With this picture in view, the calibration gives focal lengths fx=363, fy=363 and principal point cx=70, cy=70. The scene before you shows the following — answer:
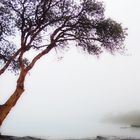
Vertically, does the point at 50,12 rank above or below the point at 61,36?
above

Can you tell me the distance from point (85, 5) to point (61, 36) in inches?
170

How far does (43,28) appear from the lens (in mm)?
37500

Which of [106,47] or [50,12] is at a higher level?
[50,12]

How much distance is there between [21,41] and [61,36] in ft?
14.1

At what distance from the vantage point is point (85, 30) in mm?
38375

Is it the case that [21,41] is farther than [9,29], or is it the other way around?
[9,29]

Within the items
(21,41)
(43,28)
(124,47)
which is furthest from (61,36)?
(124,47)

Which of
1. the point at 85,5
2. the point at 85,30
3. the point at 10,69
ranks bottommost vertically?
the point at 10,69

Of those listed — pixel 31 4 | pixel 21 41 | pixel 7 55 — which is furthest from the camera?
pixel 7 55

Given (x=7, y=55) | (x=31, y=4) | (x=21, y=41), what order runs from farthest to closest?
(x=7, y=55) → (x=31, y=4) → (x=21, y=41)

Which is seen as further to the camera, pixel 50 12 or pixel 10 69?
pixel 10 69

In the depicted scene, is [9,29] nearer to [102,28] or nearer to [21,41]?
[21,41]

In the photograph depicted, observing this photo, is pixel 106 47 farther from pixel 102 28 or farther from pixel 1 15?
pixel 1 15

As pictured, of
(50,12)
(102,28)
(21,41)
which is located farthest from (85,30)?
(21,41)
